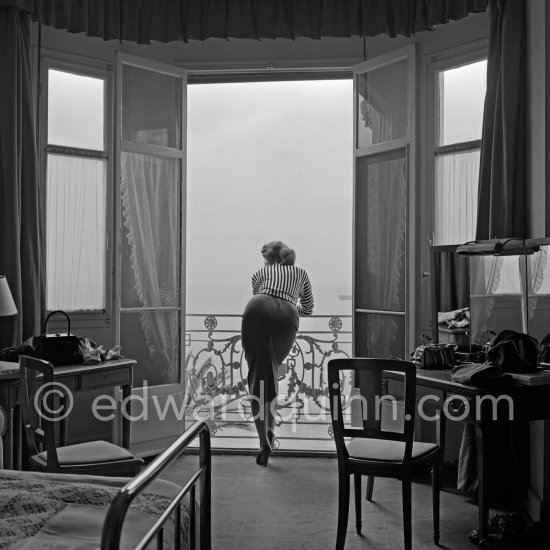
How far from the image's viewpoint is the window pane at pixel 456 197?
14.1ft

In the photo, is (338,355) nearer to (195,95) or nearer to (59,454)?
(59,454)

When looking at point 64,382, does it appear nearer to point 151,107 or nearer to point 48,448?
point 48,448

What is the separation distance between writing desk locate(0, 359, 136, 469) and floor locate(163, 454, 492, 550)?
29.0 inches

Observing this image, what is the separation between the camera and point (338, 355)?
6.27 metres

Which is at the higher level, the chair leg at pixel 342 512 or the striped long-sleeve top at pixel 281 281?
the striped long-sleeve top at pixel 281 281

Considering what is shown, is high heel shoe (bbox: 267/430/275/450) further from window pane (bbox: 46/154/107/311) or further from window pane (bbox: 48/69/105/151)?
window pane (bbox: 48/69/105/151)

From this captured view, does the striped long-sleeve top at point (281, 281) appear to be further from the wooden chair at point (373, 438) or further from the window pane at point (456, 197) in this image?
the wooden chair at point (373, 438)

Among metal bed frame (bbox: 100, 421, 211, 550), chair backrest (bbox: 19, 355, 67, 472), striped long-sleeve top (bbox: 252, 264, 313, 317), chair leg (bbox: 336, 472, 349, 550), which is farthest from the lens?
striped long-sleeve top (bbox: 252, 264, 313, 317)

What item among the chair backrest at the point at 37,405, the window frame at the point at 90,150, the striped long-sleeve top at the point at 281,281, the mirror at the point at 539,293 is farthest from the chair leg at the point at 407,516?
the window frame at the point at 90,150

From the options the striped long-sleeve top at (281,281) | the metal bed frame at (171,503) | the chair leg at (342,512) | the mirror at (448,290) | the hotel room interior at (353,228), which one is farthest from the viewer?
the striped long-sleeve top at (281,281)

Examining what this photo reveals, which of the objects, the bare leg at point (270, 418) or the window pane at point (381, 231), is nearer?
the window pane at point (381, 231)

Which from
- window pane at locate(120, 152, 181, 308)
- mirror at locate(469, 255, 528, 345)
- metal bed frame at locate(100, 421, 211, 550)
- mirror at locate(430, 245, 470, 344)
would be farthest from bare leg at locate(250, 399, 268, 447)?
metal bed frame at locate(100, 421, 211, 550)

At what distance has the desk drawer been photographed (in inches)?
143

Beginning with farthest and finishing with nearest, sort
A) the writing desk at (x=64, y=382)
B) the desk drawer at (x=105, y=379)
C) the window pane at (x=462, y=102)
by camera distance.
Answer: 1. the window pane at (x=462, y=102)
2. the desk drawer at (x=105, y=379)
3. the writing desk at (x=64, y=382)
